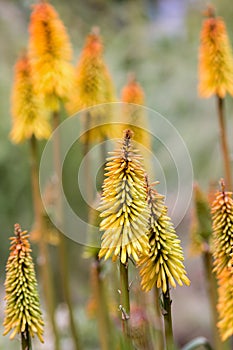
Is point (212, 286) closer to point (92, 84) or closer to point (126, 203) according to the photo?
point (92, 84)

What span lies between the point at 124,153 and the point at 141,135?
1.36 meters

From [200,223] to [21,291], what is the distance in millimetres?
1017

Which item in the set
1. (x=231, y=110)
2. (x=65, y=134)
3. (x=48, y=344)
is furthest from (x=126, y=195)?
(x=231, y=110)

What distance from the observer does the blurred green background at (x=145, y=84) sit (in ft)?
15.9

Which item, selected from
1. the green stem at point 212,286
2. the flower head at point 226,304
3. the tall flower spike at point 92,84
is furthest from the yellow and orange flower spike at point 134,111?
the flower head at point 226,304

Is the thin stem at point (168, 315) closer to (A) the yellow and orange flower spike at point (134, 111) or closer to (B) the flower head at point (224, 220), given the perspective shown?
(B) the flower head at point (224, 220)

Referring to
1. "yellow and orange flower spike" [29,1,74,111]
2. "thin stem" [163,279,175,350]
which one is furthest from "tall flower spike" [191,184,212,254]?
"thin stem" [163,279,175,350]

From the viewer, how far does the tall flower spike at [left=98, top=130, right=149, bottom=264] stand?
4.21 ft

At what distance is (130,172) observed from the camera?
129 centimetres

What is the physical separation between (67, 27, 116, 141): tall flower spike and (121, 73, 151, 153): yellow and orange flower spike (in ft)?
0.30

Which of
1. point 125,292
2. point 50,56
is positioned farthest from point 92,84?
point 125,292

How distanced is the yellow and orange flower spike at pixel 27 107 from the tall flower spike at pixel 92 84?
14cm

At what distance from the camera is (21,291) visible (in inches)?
54.5

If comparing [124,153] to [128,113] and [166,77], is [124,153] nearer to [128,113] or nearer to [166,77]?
[128,113]
